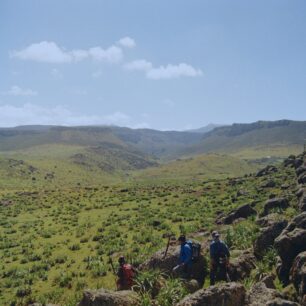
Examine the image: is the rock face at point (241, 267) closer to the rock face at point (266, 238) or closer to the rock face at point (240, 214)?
the rock face at point (266, 238)

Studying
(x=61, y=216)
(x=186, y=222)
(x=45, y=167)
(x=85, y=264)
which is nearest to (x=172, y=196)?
(x=61, y=216)

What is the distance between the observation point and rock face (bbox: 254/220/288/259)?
2327 cm

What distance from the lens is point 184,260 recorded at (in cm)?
2112

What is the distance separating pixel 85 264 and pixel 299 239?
70.2 feet

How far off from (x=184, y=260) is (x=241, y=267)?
2.66 m

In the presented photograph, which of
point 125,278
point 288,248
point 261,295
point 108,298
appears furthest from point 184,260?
point 261,295

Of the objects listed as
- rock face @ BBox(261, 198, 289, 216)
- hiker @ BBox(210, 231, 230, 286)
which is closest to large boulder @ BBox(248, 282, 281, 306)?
hiker @ BBox(210, 231, 230, 286)

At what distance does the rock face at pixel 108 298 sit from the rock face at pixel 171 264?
15.1ft

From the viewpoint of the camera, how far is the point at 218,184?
275 feet

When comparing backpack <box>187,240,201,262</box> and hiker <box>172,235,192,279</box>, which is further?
backpack <box>187,240,201,262</box>

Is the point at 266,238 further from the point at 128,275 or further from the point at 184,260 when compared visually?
the point at 128,275

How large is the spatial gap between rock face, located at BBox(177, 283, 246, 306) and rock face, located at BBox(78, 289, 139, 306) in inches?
89.4

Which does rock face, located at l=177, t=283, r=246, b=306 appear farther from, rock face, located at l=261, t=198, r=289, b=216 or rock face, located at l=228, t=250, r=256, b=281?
rock face, located at l=261, t=198, r=289, b=216

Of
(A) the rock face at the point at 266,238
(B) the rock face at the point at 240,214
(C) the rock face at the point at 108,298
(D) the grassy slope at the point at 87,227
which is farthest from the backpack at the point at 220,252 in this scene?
(B) the rock face at the point at 240,214
